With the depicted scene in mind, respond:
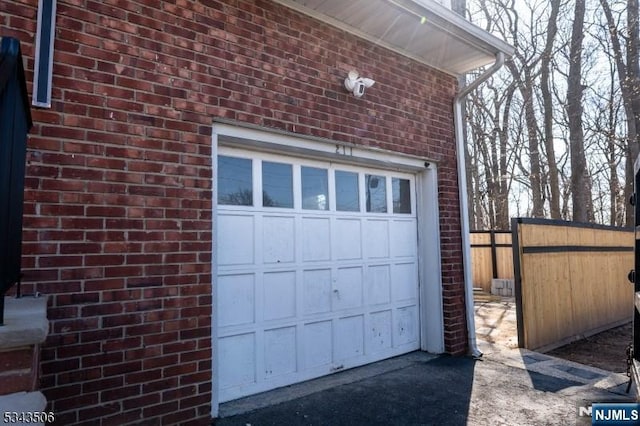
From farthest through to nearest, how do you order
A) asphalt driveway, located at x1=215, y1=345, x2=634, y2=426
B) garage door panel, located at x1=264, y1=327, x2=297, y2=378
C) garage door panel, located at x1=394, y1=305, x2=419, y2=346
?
garage door panel, located at x1=394, y1=305, x2=419, y2=346 < garage door panel, located at x1=264, y1=327, x2=297, y2=378 < asphalt driveway, located at x1=215, y1=345, x2=634, y2=426

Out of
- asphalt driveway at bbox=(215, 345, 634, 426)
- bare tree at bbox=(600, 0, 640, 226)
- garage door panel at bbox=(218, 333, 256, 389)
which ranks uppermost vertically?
bare tree at bbox=(600, 0, 640, 226)

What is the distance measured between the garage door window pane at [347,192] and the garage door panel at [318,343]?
4.04ft

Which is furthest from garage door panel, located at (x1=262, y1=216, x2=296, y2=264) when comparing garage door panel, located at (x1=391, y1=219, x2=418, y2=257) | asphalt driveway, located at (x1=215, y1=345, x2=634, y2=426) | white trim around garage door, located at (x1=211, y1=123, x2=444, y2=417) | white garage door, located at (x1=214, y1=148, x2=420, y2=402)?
garage door panel, located at (x1=391, y1=219, x2=418, y2=257)

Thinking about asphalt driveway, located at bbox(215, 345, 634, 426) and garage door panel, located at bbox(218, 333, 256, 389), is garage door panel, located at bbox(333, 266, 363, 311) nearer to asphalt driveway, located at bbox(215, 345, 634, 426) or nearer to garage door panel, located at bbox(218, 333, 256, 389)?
asphalt driveway, located at bbox(215, 345, 634, 426)

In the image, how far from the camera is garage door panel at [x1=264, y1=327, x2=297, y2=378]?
3.84 m

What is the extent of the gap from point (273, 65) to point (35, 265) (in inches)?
92.8

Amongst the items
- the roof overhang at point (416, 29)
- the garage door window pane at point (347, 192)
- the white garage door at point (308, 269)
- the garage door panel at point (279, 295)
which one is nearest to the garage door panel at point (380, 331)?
the white garage door at point (308, 269)

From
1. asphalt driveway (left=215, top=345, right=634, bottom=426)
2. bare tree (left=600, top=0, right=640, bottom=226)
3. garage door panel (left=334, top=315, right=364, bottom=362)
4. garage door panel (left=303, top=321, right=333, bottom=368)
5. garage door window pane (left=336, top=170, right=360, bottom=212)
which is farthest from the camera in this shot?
bare tree (left=600, top=0, right=640, bottom=226)

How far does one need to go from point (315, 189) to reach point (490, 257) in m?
9.09

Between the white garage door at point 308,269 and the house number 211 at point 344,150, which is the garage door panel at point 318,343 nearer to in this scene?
the white garage door at point 308,269

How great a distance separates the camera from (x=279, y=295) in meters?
3.95

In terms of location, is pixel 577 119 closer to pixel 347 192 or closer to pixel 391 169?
pixel 391 169

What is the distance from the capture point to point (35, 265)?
2.54 meters

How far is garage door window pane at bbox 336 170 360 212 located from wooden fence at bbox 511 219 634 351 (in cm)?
243
